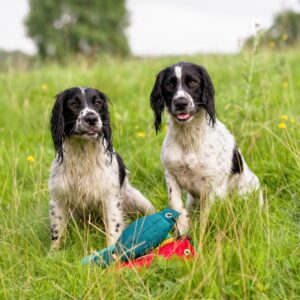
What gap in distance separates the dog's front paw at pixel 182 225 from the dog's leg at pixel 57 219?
939 millimetres

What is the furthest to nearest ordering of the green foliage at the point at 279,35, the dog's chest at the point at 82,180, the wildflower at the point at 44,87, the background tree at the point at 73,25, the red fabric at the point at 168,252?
the background tree at the point at 73,25
the green foliage at the point at 279,35
the wildflower at the point at 44,87
the dog's chest at the point at 82,180
the red fabric at the point at 168,252

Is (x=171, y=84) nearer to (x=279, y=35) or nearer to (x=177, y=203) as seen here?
(x=177, y=203)

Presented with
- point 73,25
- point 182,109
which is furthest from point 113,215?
point 73,25

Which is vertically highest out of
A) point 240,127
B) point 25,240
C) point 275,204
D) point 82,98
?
point 82,98

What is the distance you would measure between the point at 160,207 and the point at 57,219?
95 centimetres

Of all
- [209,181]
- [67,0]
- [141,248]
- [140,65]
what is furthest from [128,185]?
[67,0]

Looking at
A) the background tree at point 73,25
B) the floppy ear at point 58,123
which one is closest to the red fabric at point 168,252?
the floppy ear at point 58,123

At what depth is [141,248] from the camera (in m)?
3.58

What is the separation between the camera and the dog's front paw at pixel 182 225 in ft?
13.2

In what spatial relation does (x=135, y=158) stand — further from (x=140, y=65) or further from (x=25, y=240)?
(x=140, y=65)

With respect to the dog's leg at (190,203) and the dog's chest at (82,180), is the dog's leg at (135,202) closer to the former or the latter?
the dog's leg at (190,203)

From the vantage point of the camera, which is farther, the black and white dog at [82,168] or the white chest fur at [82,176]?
the white chest fur at [82,176]

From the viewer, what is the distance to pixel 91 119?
404 centimetres

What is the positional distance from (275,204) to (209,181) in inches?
21.7
